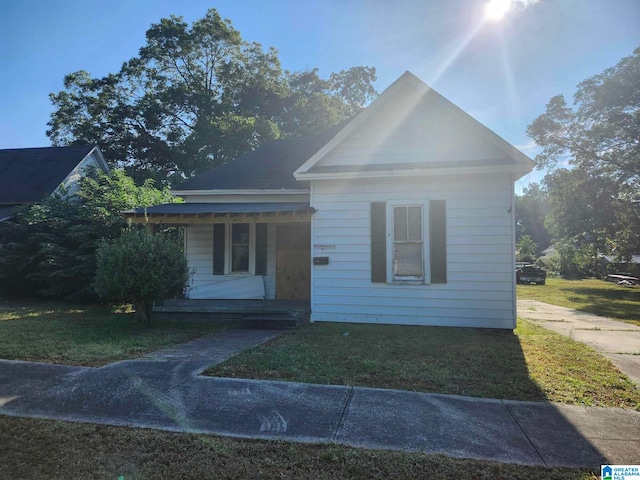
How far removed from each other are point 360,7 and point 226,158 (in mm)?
17182

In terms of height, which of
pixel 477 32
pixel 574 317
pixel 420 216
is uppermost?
pixel 477 32

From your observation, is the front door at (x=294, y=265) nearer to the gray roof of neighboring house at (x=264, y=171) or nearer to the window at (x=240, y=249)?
the window at (x=240, y=249)

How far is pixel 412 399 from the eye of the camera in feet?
13.7

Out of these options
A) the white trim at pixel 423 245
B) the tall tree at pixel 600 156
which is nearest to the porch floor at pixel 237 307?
the white trim at pixel 423 245

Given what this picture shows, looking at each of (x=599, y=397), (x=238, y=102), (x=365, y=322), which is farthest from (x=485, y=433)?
(x=238, y=102)

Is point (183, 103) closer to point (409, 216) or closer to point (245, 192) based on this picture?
point (245, 192)

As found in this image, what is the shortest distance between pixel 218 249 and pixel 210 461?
829 centimetres

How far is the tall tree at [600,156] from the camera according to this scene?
65.9 ft

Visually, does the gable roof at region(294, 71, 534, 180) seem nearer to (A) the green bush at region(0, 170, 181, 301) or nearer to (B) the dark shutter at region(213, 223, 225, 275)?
(B) the dark shutter at region(213, 223, 225, 275)

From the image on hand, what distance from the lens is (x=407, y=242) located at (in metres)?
8.45

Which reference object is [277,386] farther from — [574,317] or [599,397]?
[574,317]

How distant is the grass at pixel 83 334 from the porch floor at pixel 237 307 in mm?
385

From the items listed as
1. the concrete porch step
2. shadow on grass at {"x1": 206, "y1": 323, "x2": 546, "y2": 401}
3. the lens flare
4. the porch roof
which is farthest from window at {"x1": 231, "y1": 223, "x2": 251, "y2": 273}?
the lens flare

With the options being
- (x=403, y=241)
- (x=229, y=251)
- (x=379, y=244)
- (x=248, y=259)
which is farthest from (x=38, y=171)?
(x=403, y=241)
